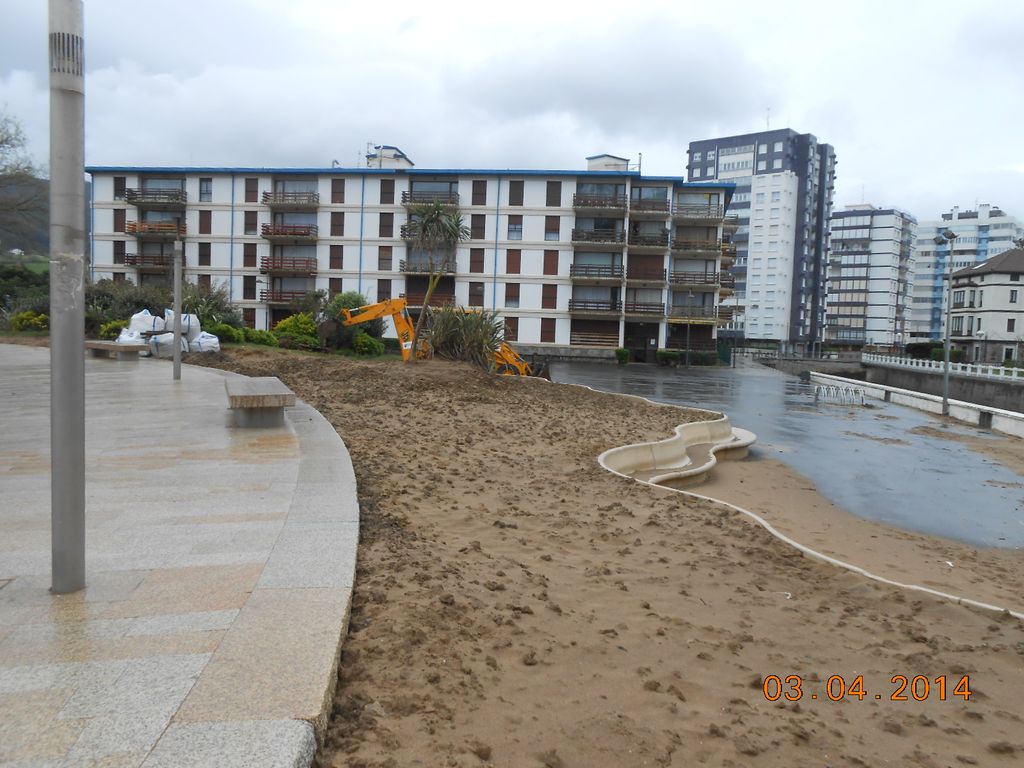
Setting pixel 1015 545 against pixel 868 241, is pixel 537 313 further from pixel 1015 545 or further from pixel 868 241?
pixel 868 241

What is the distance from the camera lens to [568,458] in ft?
30.8

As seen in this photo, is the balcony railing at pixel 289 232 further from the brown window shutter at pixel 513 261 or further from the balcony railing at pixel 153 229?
the brown window shutter at pixel 513 261

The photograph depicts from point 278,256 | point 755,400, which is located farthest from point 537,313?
point 755,400

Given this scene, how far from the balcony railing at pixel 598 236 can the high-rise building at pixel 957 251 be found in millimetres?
87900

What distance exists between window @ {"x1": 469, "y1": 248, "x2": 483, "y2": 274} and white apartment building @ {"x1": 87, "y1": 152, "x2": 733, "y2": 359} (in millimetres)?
96

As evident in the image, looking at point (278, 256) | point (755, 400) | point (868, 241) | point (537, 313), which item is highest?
point (868, 241)

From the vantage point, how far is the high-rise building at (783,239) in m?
90.9

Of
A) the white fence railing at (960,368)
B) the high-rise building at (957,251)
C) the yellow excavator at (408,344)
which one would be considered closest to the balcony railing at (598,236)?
the white fence railing at (960,368)

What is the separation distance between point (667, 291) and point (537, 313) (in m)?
9.30

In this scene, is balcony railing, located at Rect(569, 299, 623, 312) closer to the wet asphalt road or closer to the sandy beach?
the wet asphalt road

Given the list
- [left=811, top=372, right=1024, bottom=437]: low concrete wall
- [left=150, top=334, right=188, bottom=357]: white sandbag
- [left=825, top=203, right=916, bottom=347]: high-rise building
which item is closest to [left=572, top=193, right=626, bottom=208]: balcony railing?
[left=811, top=372, right=1024, bottom=437]: low concrete wall

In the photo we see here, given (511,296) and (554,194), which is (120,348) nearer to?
(511,296)

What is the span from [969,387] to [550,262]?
25698 millimetres
